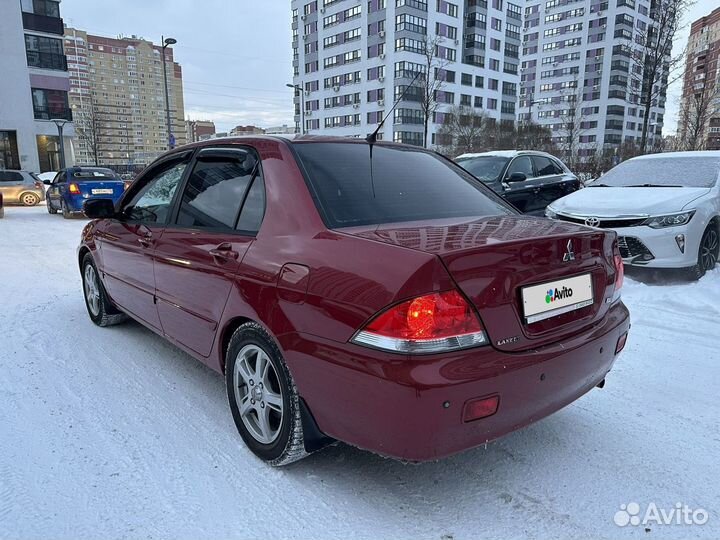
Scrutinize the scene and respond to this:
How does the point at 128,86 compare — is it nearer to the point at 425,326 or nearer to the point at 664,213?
the point at 664,213

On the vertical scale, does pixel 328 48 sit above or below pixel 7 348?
above

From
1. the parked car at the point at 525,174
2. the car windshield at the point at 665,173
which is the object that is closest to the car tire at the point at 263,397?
the car windshield at the point at 665,173

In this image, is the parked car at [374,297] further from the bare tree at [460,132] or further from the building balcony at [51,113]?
the bare tree at [460,132]

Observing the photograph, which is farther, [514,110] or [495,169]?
[514,110]

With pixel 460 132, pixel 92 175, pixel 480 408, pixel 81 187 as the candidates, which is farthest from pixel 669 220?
pixel 460 132

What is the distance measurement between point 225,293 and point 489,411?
4.79ft

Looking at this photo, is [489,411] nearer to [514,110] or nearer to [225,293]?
[225,293]

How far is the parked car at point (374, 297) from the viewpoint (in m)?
1.82

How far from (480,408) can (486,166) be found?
8098mm

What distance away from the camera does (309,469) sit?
2.46 m

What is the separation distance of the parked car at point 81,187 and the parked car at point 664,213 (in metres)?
12.1

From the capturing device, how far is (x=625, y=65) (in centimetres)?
8212

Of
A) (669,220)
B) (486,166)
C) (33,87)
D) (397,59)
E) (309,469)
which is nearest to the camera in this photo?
(309,469)

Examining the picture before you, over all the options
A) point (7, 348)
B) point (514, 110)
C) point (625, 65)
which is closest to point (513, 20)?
point (514, 110)
